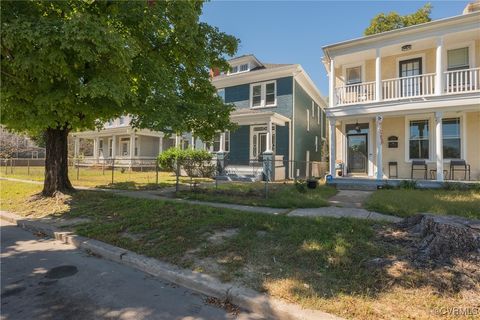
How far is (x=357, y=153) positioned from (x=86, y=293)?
14.1 metres

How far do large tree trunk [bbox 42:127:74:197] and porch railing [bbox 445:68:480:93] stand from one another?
1458 centimetres

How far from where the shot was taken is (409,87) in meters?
12.9

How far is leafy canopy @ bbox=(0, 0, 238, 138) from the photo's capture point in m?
5.42

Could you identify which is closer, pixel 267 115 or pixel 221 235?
pixel 221 235

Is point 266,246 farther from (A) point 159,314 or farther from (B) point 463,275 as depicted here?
(B) point 463,275

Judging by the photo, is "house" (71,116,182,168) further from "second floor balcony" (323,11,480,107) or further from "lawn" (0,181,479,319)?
"lawn" (0,181,479,319)

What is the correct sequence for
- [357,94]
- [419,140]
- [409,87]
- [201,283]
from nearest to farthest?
[201,283] < [409,87] < [419,140] < [357,94]

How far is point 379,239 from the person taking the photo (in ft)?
16.0

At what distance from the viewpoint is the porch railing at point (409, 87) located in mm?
12250

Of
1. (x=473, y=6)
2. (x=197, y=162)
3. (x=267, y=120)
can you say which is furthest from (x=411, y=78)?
(x=197, y=162)

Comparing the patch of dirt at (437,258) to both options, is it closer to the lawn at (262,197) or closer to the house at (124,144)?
Answer: the lawn at (262,197)

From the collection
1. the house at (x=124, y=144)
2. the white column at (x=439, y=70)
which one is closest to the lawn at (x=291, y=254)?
the white column at (x=439, y=70)

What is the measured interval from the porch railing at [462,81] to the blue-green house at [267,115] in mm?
7457

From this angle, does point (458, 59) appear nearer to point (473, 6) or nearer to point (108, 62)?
point (473, 6)
